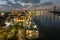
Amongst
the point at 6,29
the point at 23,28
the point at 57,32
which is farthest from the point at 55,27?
the point at 6,29

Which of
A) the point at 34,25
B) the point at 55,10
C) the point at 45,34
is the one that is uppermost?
the point at 55,10

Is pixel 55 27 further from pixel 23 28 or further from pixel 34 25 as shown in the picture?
pixel 23 28

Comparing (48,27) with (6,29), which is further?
(48,27)

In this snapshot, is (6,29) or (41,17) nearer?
(6,29)

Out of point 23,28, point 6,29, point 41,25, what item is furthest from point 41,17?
point 6,29

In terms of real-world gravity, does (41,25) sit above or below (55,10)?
below

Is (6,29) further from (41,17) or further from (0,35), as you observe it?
(41,17)
